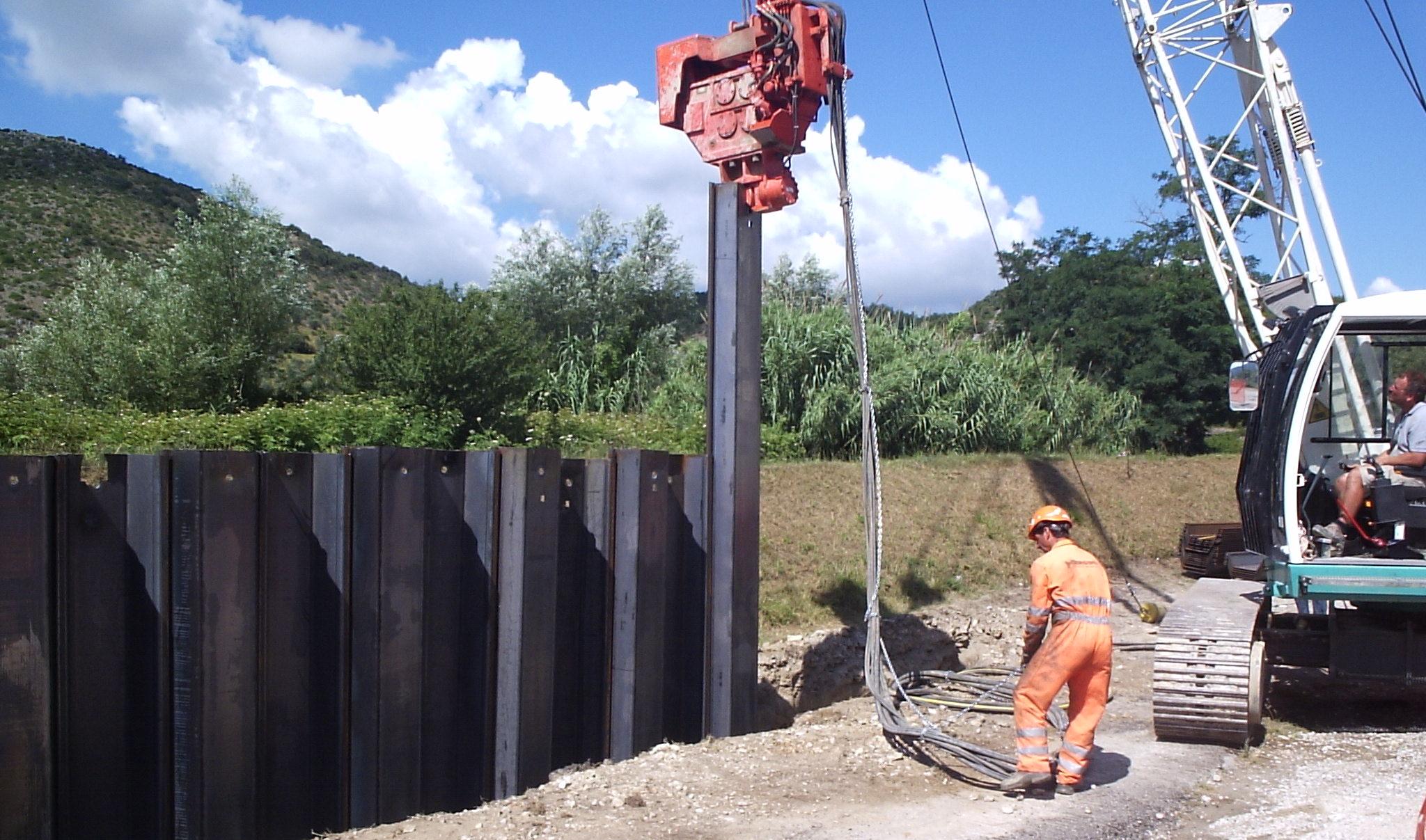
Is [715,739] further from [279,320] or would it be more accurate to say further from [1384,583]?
[279,320]

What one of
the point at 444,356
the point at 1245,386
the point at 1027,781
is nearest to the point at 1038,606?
the point at 1027,781

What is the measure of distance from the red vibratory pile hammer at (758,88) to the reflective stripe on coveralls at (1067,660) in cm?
276

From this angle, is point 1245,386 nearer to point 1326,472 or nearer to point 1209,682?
point 1326,472

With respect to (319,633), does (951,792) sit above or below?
below

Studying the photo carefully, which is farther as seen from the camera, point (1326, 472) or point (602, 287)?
point (602, 287)

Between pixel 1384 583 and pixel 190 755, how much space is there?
6775mm

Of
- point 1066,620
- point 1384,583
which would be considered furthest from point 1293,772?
point 1066,620

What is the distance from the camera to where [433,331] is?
53.8ft

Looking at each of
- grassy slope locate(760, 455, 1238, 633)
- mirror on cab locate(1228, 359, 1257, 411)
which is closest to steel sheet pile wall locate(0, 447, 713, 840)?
grassy slope locate(760, 455, 1238, 633)

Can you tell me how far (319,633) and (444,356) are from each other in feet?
37.1

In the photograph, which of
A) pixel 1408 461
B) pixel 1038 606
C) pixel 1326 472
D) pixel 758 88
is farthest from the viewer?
pixel 1326 472

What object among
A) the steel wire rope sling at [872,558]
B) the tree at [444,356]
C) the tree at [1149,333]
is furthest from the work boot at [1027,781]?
the tree at [1149,333]

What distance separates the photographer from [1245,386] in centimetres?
784

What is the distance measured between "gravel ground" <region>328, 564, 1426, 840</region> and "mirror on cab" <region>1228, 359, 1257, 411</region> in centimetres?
223
